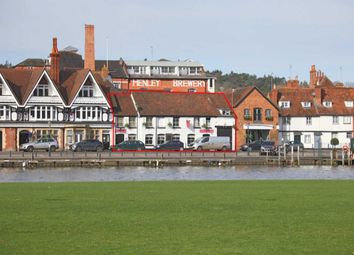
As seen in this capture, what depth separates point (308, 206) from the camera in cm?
2697

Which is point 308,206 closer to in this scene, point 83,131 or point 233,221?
point 233,221

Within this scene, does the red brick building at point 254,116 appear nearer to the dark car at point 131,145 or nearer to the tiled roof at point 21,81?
the dark car at point 131,145

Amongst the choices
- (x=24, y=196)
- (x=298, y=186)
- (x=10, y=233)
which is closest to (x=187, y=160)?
(x=298, y=186)

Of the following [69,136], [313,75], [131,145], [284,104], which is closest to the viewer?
[131,145]

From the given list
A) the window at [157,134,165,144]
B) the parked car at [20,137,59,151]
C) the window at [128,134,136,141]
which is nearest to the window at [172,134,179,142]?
the window at [157,134,165,144]

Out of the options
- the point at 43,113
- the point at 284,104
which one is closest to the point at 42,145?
the point at 43,113

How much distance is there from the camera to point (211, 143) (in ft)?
322

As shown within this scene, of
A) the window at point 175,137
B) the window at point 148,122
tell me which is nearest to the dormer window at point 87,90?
the window at point 148,122

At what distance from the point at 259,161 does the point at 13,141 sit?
106 ft

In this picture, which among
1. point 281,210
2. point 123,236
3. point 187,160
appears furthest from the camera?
point 187,160

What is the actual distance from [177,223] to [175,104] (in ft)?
284

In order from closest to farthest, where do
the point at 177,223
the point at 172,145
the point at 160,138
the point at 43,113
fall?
the point at 177,223 < the point at 172,145 < the point at 43,113 < the point at 160,138

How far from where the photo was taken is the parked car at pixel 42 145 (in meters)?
91.8

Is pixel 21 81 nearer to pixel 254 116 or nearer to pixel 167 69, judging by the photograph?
pixel 254 116
